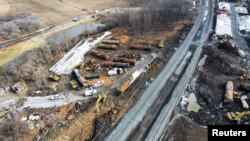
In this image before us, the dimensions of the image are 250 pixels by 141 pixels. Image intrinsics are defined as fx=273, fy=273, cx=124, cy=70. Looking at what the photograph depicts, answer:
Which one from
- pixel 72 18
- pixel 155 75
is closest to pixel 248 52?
pixel 155 75

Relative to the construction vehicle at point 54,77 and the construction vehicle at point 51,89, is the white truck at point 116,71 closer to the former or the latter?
the construction vehicle at point 54,77

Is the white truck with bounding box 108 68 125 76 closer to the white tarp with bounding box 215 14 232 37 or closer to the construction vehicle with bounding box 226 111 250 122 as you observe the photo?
the construction vehicle with bounding box 226 111 250 122

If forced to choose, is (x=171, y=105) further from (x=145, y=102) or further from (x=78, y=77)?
(x=78, y=77)

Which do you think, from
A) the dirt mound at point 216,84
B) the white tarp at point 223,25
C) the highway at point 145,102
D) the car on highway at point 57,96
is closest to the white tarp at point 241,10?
the white tarp at point 223,25

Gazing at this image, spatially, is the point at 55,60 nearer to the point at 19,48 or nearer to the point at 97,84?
the point at 19,48

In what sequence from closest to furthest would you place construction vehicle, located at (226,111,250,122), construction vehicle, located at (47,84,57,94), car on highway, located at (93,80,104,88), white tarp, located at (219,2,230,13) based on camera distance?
1. construction vehicle, located at (226,111,250,122)
2. construction vehicle, located at (47,84,57,94)
3. car on highway, located at (93,80,104,88)
4. white tarp, located at (219,2,230,13)

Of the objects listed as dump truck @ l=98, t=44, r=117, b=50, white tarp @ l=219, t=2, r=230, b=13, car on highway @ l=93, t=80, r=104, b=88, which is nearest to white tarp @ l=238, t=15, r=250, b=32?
white tarp @ l=219, t=2, r=230, b=13

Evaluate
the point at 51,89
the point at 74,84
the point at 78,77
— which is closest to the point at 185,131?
the point at 74,84
